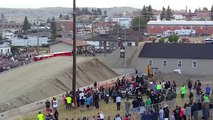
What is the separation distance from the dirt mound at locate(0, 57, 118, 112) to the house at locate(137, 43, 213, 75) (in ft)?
14.2

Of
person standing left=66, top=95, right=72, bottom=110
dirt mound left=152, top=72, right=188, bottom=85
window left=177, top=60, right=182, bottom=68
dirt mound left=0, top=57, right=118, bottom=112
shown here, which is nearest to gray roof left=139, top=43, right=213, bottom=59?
window left=177, top=60, right=182, bottom=68

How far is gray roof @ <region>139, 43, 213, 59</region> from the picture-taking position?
155 feet

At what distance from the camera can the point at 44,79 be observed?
3756 cm

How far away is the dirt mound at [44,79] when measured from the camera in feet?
107

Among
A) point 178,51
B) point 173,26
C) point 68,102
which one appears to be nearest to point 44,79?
point 68,102

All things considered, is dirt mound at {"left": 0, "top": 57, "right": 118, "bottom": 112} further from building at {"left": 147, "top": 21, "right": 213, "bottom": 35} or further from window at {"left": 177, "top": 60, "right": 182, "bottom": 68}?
building at {"left": 147, "top": 21, "right": 213, "bottom": 35}

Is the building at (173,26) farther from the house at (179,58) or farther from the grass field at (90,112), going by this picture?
the grass field at (90,112)

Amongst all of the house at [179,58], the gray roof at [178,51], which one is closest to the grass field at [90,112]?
the house at [179,58]

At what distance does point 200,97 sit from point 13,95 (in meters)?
14.7

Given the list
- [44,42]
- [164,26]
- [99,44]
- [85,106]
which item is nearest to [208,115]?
[85,106]

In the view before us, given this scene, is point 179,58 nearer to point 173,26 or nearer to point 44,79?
point 44,79

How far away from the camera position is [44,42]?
117 meters

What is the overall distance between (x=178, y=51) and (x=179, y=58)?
1.15 meters

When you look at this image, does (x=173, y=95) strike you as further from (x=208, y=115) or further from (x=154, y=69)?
(x=154, y=69)
